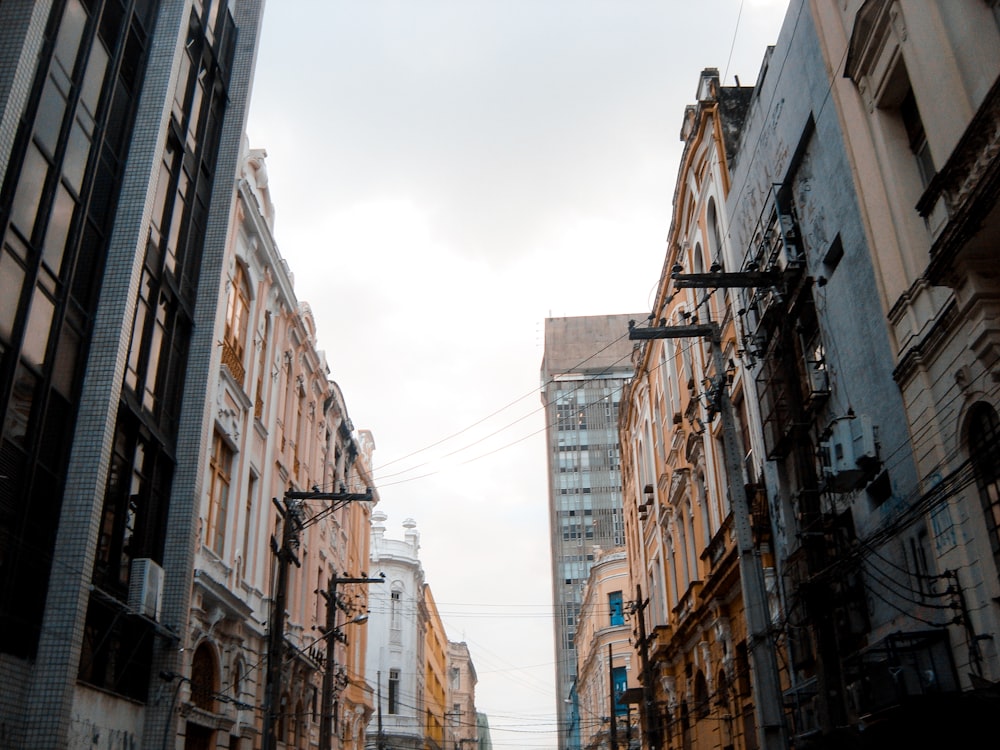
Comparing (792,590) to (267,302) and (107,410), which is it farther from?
(267,302)

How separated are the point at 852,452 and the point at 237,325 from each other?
17265 mm

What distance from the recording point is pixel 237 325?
82.6 ft

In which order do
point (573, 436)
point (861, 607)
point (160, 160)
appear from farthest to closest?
1. point (573, 436)
2. point (160, 160)
3. point (861, 607)

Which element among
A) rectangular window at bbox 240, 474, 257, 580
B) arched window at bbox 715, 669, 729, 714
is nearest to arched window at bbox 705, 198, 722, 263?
arched window at bbox 715, 669, 729, 714

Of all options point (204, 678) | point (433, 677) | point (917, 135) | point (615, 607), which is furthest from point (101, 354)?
point (433, 677)

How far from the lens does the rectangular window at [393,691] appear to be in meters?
58.3

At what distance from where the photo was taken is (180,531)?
1988cm

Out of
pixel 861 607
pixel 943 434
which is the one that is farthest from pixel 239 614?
pixel 943 434

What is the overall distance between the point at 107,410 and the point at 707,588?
15564 millimetres

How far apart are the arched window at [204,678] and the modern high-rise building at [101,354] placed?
2.06 meters

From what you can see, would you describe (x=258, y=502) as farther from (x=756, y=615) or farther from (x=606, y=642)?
(x=606, y=642)

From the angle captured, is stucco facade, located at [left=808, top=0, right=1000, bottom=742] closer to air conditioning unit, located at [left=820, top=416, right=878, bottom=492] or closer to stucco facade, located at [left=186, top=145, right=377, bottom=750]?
air conditioning unit, located at [left=820, top=416, right=878, bottom=492]

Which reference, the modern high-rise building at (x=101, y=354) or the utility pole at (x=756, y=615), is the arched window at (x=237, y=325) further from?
the utility pole at (x=756, y=615)

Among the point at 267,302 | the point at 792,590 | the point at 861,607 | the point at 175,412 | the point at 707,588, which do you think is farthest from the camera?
the point at 267,302
